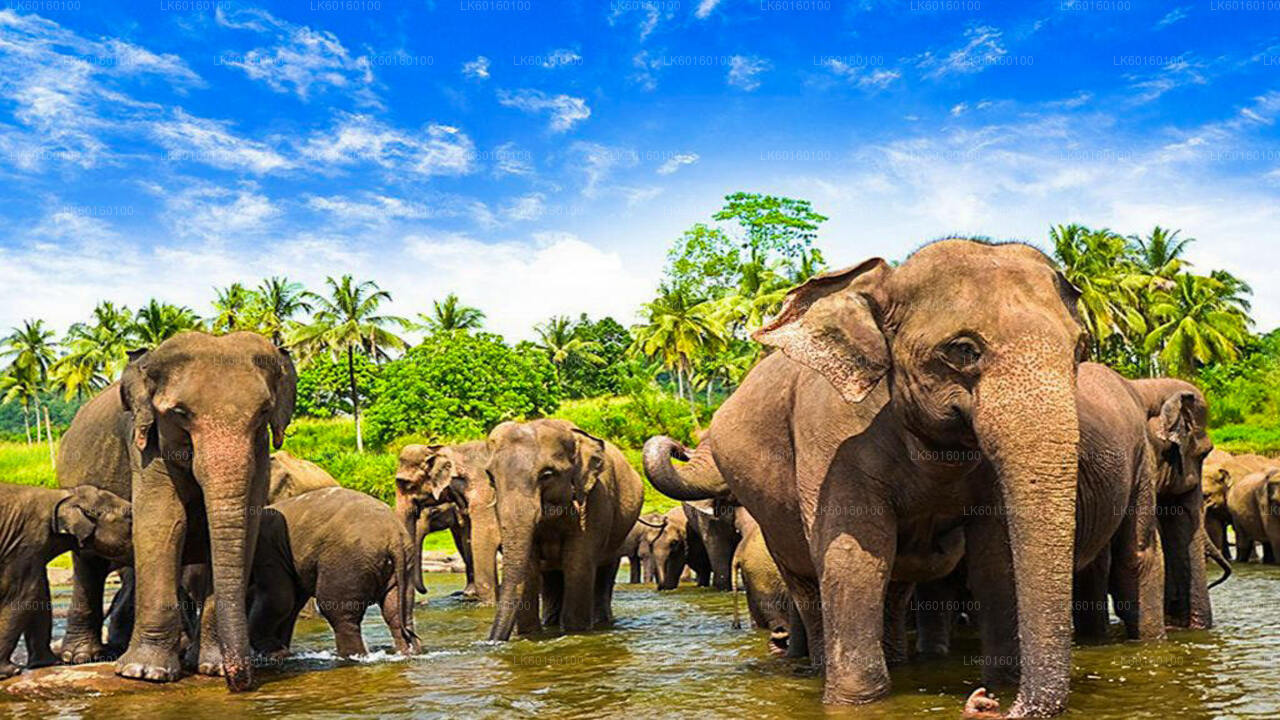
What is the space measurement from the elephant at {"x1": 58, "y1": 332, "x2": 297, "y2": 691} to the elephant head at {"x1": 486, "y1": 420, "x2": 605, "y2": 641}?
2.95 metres

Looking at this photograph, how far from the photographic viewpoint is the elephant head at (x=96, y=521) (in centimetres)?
1074

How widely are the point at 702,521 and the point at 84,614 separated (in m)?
10.2

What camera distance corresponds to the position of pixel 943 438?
6.43 meters

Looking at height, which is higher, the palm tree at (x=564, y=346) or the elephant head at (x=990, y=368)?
the palm tree at (x=564, y=346)

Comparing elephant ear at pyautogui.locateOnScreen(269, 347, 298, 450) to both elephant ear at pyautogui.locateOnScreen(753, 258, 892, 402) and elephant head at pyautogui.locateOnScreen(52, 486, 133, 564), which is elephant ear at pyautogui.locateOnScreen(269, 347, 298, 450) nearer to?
elephant head at pyautogui.locateOnScreen(52, 486, 133, 564)

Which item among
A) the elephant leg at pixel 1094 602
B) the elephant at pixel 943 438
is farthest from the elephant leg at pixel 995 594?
the elephant leg at pixel 1094 602

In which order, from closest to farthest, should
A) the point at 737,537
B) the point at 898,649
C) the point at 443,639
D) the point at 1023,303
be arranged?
the point at 1023,303 → the point at 898,649 → the point at 443,639 → the point at 737,537

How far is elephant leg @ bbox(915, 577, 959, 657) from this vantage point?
31.6 ft

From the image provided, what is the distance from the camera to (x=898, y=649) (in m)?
8.90

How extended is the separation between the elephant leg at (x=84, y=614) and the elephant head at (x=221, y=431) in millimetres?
1978

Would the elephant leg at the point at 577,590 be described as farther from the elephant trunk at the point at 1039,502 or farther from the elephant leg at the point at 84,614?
the elephant trunk at the point at 1039,502

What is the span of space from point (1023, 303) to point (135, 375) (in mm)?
7194

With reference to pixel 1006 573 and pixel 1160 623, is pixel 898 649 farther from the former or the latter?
pixel 1160 623

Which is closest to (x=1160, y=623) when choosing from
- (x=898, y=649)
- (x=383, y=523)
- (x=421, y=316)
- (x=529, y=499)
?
(x=898, y=649)
